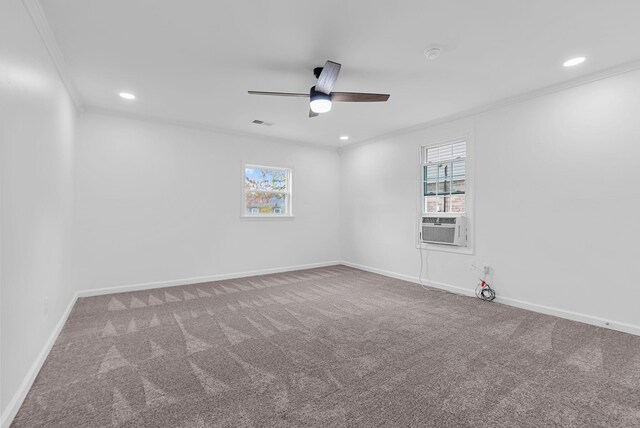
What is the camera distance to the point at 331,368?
2.30 m

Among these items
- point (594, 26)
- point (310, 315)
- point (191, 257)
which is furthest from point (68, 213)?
point (594, 26)

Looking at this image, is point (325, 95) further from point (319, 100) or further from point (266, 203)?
point (266, 203)

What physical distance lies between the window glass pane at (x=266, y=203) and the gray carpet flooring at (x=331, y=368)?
2.31 metres

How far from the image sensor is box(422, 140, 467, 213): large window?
14.9 feet

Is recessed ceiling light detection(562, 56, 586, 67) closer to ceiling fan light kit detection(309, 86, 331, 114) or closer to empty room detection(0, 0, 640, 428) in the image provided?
empty room detection(0, 0, 640, 428)

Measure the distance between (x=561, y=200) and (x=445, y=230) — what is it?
146cm

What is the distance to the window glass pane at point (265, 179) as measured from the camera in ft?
18.7

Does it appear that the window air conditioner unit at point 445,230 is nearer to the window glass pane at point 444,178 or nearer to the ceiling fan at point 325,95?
the window glass pane at point 444,178

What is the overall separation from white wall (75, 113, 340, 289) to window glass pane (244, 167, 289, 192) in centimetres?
18

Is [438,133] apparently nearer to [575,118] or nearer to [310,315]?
[575,118]

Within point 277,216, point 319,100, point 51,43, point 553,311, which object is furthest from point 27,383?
point 553,311

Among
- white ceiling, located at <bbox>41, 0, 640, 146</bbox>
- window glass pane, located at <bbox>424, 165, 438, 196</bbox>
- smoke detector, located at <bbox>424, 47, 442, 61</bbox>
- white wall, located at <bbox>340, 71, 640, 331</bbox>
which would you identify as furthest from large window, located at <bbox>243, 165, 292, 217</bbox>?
smoke detector, located at <bbox>424, 47, 442, 61</bbox>

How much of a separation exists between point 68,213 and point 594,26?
5.57m

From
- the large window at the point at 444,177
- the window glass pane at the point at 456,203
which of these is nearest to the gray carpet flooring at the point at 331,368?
the window glass pane at the point at 456,203
